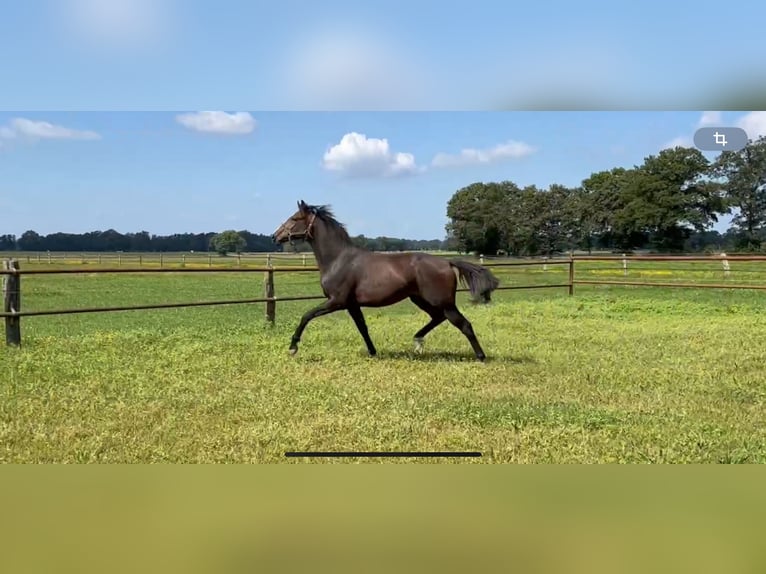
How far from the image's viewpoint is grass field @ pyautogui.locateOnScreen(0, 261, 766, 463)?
305 cm

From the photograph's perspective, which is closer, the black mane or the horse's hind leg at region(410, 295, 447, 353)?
the black mane

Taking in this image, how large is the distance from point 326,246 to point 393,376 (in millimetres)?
1021

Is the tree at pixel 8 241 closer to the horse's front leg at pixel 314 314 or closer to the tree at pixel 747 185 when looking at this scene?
the horse's front leg at pixel 314 314

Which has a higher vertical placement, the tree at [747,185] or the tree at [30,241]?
the tree at [747,185]

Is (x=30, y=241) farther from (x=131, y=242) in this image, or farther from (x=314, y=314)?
(x=314, y=314)

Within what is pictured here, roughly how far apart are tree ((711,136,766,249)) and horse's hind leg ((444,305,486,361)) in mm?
1805

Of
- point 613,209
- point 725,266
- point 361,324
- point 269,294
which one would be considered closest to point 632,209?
point 613,209

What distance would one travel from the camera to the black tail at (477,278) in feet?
14.5

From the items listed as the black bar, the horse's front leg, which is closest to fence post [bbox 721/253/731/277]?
the black bar

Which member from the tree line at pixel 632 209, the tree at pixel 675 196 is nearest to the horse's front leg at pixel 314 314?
the tree line at pixel 632 209

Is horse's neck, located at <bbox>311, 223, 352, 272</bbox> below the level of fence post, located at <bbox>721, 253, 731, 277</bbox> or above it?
above

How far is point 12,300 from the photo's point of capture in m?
5.29

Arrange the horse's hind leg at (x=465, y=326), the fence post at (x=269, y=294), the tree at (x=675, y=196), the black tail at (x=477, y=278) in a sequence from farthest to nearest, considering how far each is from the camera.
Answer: the fence post at (x=269, y=294) → the horse's hind leg at (x=465, y=326) → the black tail at (x=477, y=278) → the tree at (x=675, y=196)

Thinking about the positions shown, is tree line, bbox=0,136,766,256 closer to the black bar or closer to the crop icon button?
the crop icon button
